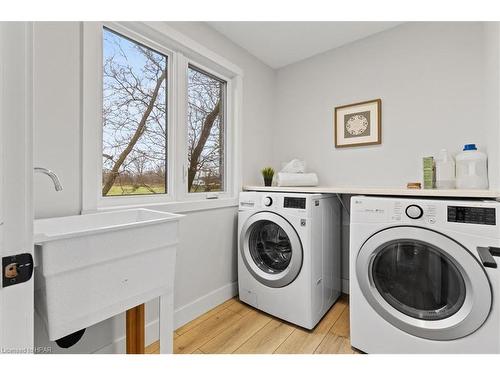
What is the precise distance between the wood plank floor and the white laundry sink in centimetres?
63

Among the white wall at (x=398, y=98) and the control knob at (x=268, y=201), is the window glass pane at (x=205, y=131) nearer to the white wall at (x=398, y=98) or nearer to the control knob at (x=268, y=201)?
the control knob at (x=268, y=201)

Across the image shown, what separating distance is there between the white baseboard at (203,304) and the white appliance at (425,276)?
3.22ft

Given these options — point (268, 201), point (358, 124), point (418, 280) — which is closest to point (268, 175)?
point (268, 201)

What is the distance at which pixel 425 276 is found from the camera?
130cm

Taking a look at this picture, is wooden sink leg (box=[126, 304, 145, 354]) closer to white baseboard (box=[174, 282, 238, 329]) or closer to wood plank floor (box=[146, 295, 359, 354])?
wood plank floor (box=[146, 295, 359, 354])

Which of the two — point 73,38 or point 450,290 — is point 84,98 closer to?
point 73,38

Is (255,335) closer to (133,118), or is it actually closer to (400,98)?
(133,118)

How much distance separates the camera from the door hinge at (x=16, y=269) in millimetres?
438

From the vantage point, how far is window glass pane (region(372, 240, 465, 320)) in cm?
121

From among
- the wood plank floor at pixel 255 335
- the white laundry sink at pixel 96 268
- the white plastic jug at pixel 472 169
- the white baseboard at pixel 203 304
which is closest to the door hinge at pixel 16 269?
the white laundry sink at pixel 96 268

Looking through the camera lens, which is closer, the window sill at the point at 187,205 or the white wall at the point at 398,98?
the window sill at the point at 187,205

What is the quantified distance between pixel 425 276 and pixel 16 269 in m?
1.61
